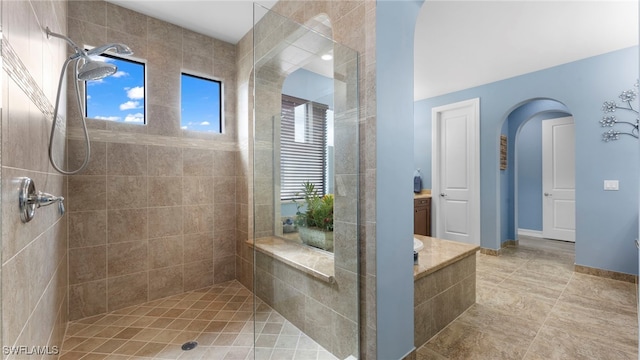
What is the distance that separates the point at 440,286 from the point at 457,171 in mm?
3023

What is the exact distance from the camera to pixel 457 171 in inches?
179

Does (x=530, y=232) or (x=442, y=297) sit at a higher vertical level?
(x=442, y=297)

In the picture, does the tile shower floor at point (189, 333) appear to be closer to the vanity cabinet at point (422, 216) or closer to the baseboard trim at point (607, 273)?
the vanity cabinet at point (422, 216)

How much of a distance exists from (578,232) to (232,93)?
4.61 metres

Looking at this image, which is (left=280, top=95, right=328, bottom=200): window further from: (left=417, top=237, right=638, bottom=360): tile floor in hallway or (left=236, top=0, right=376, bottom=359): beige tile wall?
(left=417, top=237, right=638, bottom=360): tile floor in hallway

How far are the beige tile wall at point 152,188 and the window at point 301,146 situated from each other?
1.89 metres

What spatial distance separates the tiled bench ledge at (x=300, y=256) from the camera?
4.75 feet

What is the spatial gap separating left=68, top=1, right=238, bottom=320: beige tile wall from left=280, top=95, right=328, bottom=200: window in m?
1.89

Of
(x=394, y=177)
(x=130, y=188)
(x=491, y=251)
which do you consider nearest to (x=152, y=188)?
(x=130, y=188)

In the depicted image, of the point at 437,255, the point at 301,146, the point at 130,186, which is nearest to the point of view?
the point at 301,146

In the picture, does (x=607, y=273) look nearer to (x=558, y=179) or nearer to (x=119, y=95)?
(x=558, y=179)

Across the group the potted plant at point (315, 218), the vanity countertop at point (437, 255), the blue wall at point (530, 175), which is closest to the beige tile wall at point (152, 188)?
the potted plant at point (315, 218)

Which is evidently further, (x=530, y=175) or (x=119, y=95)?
(x=530, y=175)

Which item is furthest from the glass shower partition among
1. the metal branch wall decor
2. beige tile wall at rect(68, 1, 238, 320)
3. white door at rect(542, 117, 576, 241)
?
white door at rect(542, 117, 576, 241)
